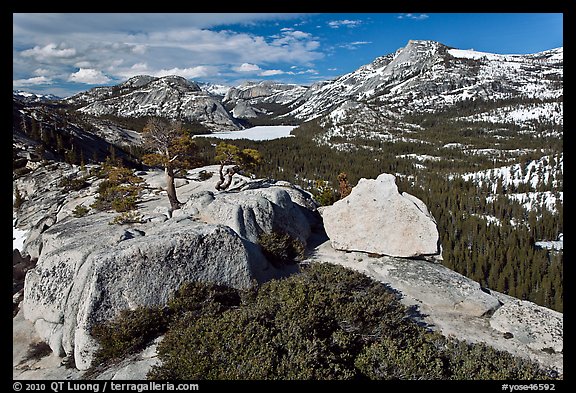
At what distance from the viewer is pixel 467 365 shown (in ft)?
26.5

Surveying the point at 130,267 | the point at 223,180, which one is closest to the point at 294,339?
the point at 130,267

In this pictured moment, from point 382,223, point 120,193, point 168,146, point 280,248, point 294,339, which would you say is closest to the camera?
point 294,339

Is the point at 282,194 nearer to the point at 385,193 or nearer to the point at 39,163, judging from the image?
the point at 385,193

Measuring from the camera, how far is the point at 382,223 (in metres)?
15.0

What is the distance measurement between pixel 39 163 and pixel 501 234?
5376 cm

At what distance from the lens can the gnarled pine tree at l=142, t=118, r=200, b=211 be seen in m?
18.6

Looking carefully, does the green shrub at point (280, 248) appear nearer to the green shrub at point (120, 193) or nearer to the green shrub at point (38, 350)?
the green shrub at point (38, 350)

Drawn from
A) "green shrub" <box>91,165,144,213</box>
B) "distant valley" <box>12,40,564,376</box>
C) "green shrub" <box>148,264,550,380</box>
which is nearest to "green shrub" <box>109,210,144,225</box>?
"distant valley" <box>12,40,564,376</box>

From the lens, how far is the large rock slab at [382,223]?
14.4 metres

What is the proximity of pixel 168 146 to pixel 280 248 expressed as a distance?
915cm

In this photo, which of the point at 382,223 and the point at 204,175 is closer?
the point at 382,223

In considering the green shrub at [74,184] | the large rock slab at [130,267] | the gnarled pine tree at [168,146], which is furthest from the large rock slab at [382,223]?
the green shrub at [74,184]

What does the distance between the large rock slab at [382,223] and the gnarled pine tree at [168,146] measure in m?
8.61

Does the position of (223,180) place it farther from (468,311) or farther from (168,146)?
(468,311)
